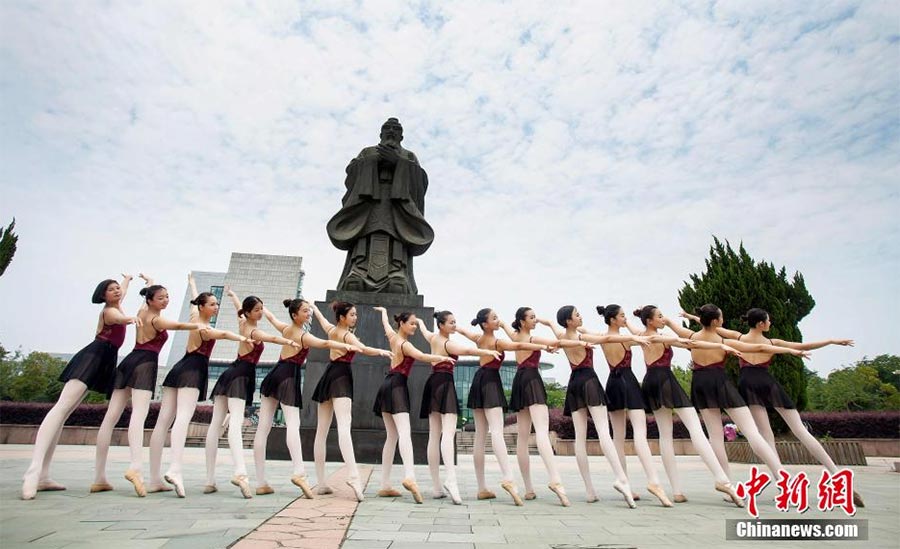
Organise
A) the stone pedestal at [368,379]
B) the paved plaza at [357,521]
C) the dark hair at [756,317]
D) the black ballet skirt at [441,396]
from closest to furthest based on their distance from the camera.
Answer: the paved plaza at [357,521], the black ballet skirt at [441,396], the dark hair at [756,317], the stone pedestal at [368,379]

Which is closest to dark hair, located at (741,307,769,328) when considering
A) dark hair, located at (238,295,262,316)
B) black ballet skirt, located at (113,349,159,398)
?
dark hair, located at (238,295,262,316)

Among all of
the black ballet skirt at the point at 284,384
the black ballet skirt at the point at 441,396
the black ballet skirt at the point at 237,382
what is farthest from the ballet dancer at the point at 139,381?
the black ballet skirt at the point at 441,396

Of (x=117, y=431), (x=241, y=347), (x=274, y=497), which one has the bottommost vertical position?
(x=117, y=431)

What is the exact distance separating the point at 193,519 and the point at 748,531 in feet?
14.1

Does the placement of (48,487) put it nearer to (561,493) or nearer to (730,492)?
(561,493)

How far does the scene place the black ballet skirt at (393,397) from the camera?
566 centimetres

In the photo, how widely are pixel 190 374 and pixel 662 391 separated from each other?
545 cm

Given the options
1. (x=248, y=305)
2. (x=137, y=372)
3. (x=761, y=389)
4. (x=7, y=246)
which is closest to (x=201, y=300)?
(x=248, y=305)

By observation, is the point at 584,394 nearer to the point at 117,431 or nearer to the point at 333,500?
the point at 333,500

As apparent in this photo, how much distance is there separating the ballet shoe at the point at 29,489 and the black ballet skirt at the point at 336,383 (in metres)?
2.60

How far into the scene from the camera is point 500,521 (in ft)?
13.6

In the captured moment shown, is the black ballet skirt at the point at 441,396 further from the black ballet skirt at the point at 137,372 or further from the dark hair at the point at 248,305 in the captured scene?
the black ballet skirt at the point at 137,372

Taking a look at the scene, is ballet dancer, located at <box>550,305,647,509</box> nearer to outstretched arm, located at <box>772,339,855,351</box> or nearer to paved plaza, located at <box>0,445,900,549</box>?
paved plaza, located at <box>0,445,900,549</box>

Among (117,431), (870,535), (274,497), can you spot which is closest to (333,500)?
(274,497)
